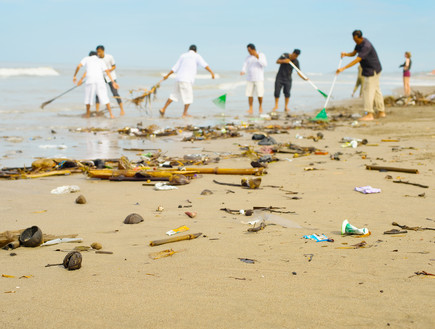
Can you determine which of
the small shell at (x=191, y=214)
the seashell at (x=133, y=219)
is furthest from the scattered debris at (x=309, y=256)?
the seashell at (x=133, y=219)

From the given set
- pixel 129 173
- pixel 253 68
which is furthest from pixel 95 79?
pixel 129 173

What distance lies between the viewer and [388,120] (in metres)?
11.0

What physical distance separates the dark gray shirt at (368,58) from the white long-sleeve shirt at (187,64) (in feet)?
14.3

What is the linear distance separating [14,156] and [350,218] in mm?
5221

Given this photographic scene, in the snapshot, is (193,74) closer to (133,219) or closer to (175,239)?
(133,219)

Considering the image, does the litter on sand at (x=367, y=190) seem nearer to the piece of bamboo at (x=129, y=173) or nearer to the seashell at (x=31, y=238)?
the piece of bamboo at (x=129, y=173)

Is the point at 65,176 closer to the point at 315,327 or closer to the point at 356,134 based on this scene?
the point at 315,327

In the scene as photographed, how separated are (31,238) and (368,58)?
9482mm

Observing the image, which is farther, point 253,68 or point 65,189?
point 253,68

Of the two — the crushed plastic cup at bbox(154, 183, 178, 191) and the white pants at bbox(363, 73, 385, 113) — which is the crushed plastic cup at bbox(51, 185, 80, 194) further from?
the white pants at bbox(363, 73, 385, 113)

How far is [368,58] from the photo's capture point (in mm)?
10922

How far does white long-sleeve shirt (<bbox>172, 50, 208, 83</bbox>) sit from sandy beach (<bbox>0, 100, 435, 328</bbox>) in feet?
28.8

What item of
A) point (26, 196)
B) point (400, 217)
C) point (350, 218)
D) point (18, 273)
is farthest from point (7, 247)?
point (400, 217)

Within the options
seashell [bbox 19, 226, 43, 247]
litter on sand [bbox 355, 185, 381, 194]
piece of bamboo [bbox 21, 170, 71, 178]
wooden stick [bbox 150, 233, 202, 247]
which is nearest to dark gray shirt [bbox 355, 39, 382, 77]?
litter on sand [bbox 355, 185, 381, 194]
